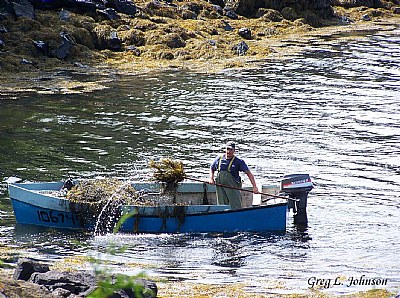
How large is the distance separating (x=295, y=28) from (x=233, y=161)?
127 ft

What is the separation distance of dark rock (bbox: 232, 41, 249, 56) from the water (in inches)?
114

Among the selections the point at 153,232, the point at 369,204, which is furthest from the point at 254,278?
the point at 369,204

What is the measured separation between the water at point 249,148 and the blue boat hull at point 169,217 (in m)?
0.23

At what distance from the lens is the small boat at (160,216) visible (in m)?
16.4

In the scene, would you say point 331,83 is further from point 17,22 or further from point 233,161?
point 233,161

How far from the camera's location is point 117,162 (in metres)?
22.3

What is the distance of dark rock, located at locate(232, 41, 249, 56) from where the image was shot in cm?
4264

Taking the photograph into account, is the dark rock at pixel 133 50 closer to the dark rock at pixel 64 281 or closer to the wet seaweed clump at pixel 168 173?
the wet seaweed clump at pixel 168 173

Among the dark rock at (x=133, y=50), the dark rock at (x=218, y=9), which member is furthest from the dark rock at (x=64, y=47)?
the dark rock at (x=218, y=9)

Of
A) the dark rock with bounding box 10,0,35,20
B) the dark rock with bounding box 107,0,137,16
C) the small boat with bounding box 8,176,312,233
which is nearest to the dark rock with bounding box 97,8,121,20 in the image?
the dark rock with bounding box 107,0,137,16

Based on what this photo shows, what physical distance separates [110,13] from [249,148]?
22.7 m

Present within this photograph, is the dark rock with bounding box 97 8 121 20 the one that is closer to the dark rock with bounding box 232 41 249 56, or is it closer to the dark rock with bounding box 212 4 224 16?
the dark rock with bounding box 232 41 249 56

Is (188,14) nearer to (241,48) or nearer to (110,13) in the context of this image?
(110,13)

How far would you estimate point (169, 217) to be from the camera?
1642cm
